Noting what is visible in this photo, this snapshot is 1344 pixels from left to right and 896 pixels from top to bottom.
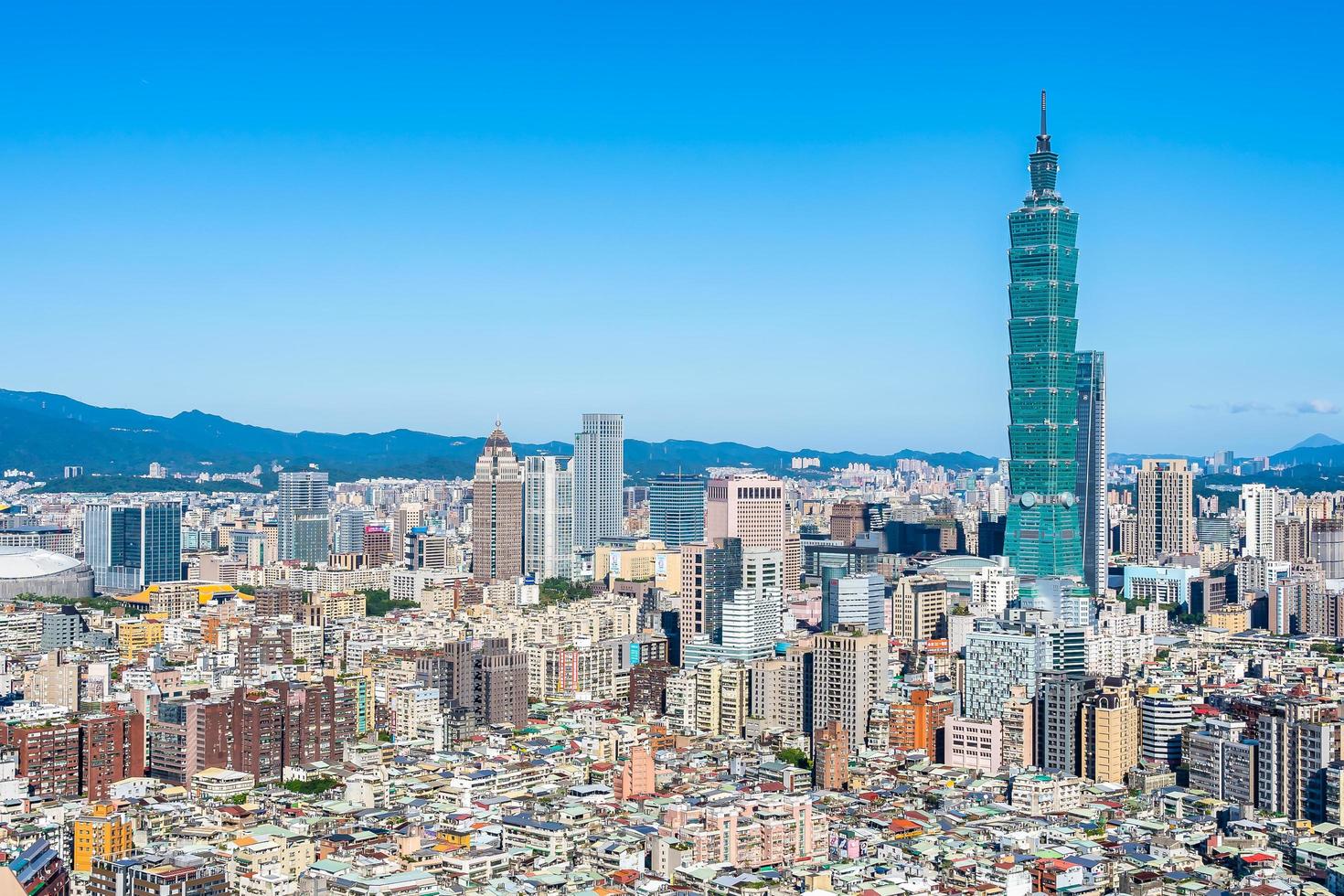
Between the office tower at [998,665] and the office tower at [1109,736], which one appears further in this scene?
the office tower at [998,665]

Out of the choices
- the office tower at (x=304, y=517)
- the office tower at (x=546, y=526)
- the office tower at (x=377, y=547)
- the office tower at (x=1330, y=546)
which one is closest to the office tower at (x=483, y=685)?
the office tower at (x=546, y=526)

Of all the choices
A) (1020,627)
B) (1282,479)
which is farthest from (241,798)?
(1282,479)

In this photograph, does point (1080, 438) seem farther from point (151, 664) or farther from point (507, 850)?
point (507, 850)

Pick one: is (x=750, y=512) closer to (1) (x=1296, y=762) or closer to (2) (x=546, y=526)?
(2) (x=546, y=526)

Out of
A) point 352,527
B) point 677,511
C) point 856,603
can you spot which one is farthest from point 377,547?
point 856,603

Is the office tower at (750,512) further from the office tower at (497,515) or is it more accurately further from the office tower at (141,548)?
the office tower at (141,548)
